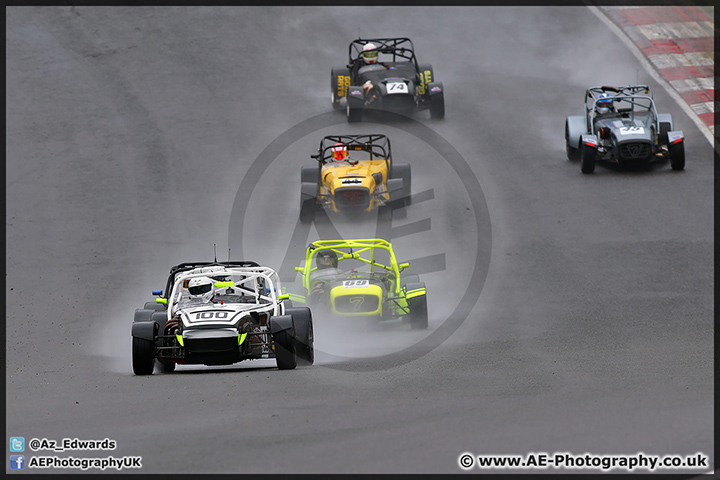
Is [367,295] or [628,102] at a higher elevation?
[628,102]

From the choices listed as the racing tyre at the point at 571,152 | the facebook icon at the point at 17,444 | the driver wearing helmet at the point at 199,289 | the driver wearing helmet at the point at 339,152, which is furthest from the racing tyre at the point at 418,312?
the racing tyre at the point at 571,152

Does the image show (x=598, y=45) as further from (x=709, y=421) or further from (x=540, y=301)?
(x=709, y=421)

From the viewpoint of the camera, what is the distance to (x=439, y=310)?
1455 centimetres

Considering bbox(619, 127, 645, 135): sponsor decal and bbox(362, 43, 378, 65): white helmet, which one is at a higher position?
bbox(362, 43, 378, 65): white helmet

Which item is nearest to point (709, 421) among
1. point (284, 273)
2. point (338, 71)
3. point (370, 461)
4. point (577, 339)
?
point (370, 461)

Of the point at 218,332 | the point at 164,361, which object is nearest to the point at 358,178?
the point at 164,361

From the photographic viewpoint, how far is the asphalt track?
7117 mm

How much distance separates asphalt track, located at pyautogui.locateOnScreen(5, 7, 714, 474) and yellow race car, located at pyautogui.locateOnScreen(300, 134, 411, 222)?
1.54ft

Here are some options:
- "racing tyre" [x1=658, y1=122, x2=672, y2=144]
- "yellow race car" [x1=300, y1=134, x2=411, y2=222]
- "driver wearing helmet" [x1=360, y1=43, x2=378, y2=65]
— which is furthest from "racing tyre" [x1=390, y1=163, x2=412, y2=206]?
"racing tyre" [x1=658, y1=122, x2=672, y2=144]

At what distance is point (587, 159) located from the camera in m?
20.7

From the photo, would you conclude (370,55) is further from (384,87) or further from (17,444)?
(17,444)

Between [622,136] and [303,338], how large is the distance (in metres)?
12.6

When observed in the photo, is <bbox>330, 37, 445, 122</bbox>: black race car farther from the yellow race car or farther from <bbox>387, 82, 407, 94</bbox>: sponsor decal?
the yellow race car

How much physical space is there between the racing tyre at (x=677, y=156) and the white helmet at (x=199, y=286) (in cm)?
1304
